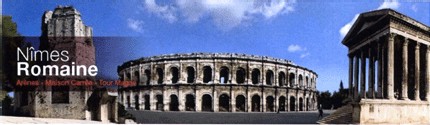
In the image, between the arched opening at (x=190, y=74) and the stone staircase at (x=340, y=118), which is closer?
the stone staircase at (x=340, y=118)

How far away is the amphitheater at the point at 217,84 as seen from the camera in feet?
41.6

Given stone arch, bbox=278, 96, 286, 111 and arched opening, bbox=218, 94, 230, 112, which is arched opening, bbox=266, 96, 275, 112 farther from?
arched opening, bbox=218, 94, 230, 112

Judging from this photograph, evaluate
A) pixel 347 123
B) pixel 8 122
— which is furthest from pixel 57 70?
pixel 347 123

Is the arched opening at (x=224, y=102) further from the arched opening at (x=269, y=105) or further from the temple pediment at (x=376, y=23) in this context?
the temple pediment at (x=376, y=23)

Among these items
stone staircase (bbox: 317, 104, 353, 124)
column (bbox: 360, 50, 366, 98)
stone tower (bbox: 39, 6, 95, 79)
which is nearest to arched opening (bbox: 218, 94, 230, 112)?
stone staircase (bbox: 317, 104, 353, 124)

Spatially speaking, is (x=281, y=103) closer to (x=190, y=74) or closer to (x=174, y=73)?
(x=190, y=74)

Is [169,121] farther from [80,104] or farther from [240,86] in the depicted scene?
[240,86]

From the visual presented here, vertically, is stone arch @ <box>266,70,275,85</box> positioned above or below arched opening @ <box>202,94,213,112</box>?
above

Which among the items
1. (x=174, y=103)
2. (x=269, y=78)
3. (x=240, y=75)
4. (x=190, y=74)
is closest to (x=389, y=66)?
(x=269, y=78)

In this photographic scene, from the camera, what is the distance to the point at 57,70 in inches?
432

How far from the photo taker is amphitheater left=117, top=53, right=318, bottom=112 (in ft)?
41.6

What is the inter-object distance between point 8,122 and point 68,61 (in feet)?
7.97

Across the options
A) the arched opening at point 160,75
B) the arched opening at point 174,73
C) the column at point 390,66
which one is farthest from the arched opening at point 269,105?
the arched opening at point 160,75

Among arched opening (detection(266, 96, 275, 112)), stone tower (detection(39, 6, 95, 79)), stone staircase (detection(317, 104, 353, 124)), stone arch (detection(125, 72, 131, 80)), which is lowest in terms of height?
stone staircase (detection(317, 104, 353, 124))
